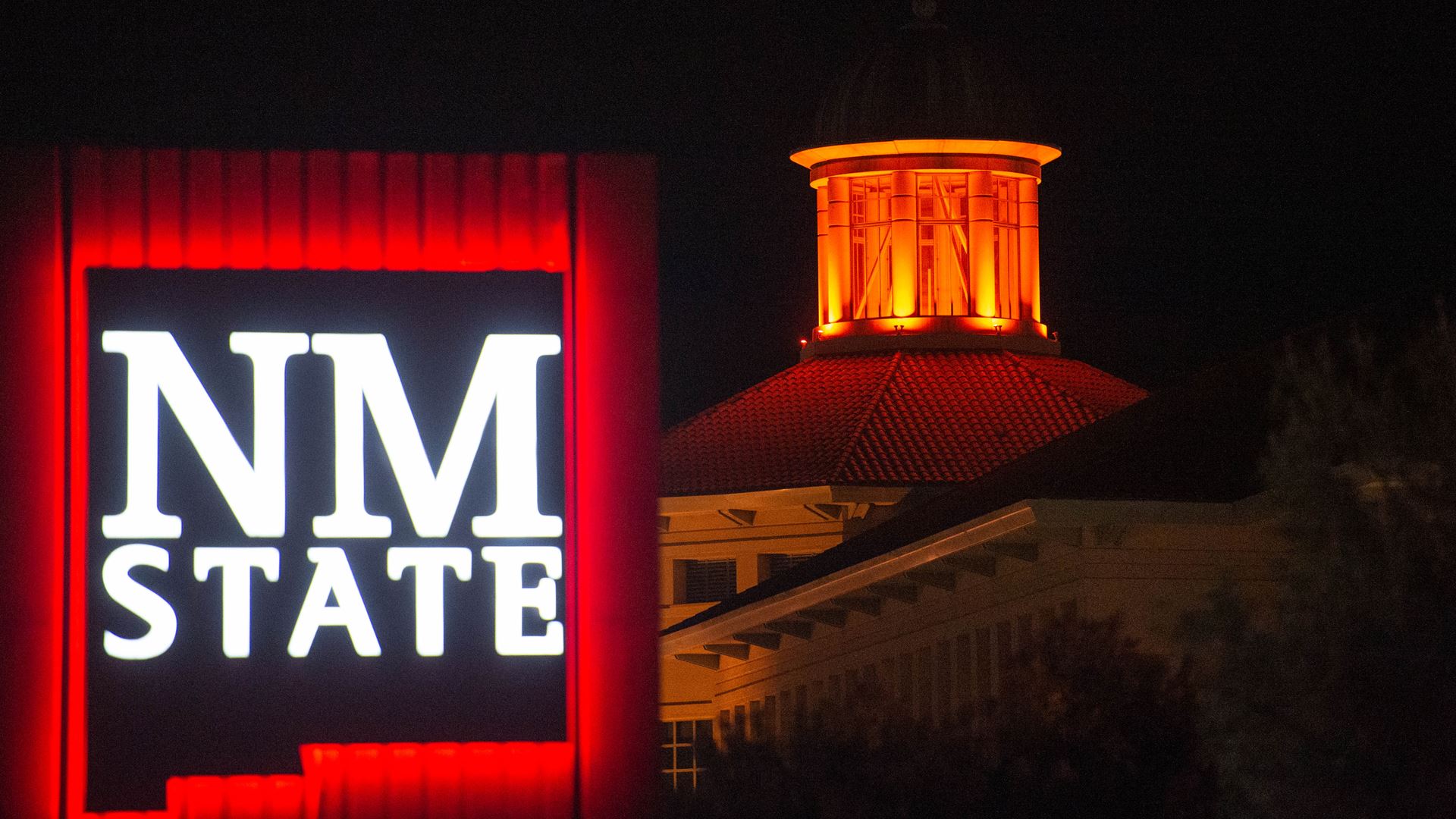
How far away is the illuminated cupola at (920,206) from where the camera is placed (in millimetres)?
62250

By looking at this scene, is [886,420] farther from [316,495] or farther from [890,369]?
[316,495]

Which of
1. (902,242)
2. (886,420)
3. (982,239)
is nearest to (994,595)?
(886,420)

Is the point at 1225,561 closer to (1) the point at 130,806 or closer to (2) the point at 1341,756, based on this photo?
(2) the point at 1341,756

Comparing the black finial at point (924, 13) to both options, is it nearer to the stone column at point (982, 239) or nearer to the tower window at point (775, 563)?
the stone column at point (982, 239)

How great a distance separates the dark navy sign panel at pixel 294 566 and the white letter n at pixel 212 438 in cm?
4

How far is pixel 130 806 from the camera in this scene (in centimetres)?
1786

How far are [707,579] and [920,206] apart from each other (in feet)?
25.8

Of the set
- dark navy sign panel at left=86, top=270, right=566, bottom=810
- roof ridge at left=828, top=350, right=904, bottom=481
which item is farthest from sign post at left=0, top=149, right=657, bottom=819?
roof ridge at left=828, top=350, right=904, bottom=481

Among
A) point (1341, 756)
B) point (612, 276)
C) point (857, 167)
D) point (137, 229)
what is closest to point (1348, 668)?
point (1341, 756)

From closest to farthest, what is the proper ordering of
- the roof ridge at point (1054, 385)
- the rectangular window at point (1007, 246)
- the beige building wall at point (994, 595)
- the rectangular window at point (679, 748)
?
the beige building wall at point (994, 595)
the rectangular window at point (679, 748)
the roof ridge at point (1054, 385)
the rectangular window at point (1007, 246)

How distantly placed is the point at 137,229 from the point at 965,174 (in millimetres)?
45458

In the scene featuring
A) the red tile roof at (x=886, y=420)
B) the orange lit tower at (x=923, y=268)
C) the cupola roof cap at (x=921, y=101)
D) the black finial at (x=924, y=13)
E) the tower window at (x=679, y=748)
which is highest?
the black finial at (x=924, y=13)

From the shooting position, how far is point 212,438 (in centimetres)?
1780

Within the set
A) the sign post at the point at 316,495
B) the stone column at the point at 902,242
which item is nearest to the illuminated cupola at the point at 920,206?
the stone column at the point at 902,242
